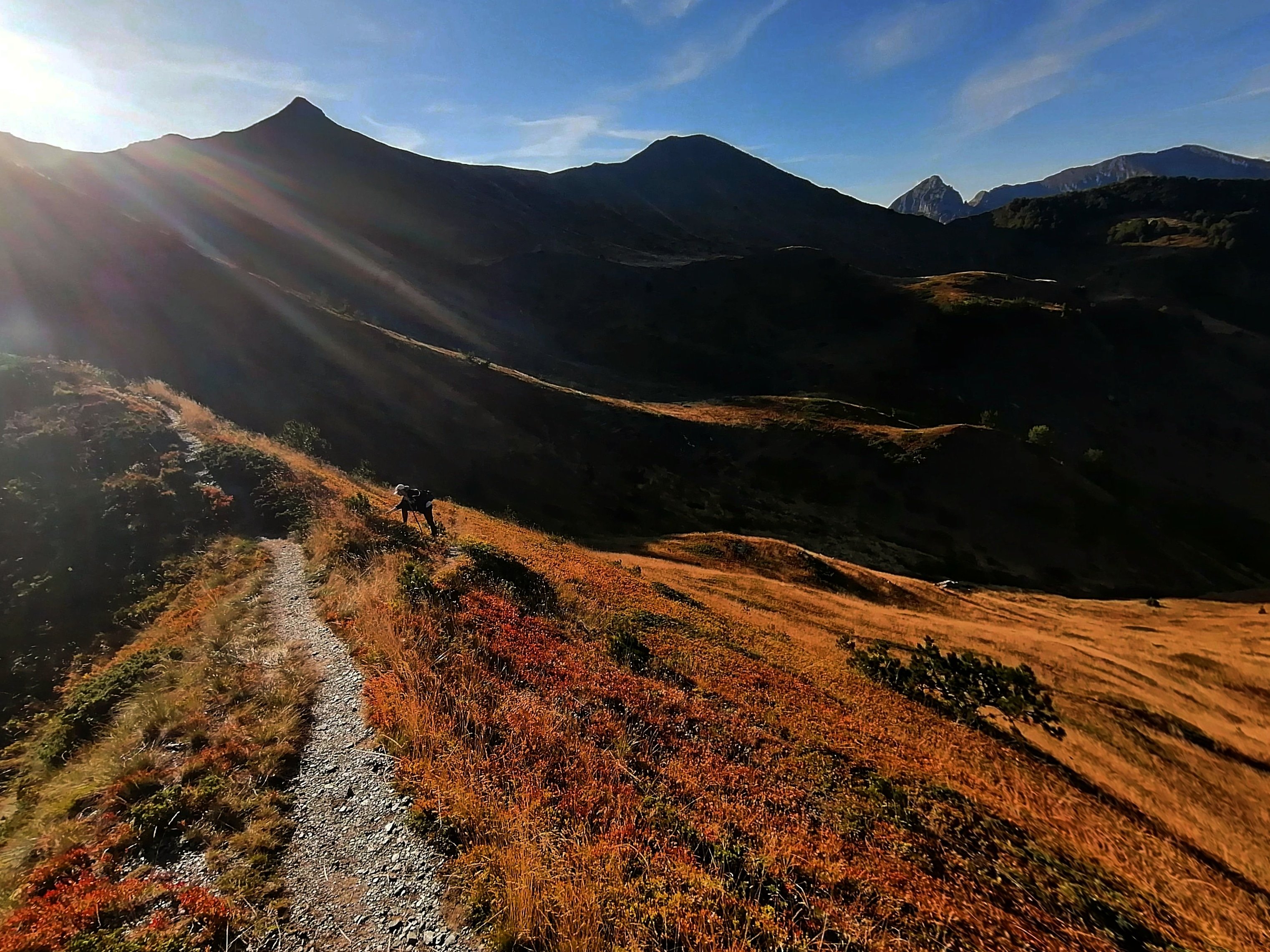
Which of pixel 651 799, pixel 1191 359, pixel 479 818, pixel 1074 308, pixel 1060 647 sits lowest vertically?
pixel 1060 647

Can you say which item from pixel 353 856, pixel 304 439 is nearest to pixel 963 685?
pixel 353 856

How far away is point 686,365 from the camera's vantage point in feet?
433

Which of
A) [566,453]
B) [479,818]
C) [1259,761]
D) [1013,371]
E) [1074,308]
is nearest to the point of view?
[479,818]

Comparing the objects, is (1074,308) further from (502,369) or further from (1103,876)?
(1103,876)

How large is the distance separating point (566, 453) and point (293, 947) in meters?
62.7

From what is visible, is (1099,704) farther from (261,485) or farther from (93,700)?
(261,485)

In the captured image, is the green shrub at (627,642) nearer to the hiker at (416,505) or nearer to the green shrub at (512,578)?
the green shrub at (512,578)

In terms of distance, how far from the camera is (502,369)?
84625 mm

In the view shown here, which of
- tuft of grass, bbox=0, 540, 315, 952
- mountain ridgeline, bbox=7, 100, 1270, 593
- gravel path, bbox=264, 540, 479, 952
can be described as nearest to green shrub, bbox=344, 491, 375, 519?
tuft of grass, bbox=0, 540, 315, 952

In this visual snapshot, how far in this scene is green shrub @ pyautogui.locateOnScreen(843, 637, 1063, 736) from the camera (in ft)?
73.2

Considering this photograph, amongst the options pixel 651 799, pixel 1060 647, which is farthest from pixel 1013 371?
pixel 651 799

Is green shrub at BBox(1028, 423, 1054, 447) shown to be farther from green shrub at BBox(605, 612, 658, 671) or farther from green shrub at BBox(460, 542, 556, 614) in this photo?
green shrub at BBox(460, 542, 556, 614)

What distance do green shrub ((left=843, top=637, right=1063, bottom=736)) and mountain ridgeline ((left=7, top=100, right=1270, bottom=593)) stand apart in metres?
31.4

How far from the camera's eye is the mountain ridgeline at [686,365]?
2307 inches
